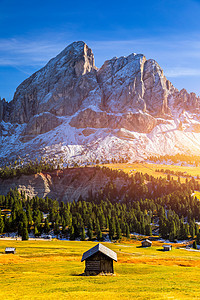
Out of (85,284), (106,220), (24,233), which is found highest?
(85,284)

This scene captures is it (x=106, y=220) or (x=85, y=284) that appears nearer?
(x=85, y=284)

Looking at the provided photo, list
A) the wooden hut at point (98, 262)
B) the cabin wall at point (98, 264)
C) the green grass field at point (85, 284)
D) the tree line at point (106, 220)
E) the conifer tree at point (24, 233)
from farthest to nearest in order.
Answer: the tree line at point (106, 220) → the conifer tree at point (24, 233) → the cabin wall at point (98, 264) → the wooden hut at point (98, 262) → the green grass field at point (85, 284)

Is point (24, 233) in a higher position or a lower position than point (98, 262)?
lower

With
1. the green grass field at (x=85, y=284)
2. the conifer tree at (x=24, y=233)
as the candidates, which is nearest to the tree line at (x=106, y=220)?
the conifer tree at (x=24, y=233)

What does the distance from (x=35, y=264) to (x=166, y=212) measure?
134m

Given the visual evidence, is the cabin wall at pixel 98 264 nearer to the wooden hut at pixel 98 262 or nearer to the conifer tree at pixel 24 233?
the wooden hut at pixel 98 262

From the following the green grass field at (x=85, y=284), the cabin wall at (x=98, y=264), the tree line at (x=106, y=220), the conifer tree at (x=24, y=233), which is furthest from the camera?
the tree line at (x=106, y=220)

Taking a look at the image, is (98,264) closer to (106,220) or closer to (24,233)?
(24,233)

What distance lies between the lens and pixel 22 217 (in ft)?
442

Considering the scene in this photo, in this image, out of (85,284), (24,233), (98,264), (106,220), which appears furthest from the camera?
(106,220)

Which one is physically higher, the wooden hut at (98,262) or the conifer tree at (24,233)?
the wooden hut at (98,262)

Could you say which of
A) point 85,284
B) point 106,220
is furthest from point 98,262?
point 106,220

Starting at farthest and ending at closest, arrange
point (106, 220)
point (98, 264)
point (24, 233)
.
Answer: point (106, 220)
point (24, 233)
point (98, 264)

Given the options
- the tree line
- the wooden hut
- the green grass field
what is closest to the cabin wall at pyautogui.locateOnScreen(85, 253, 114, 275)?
the wooden hut
